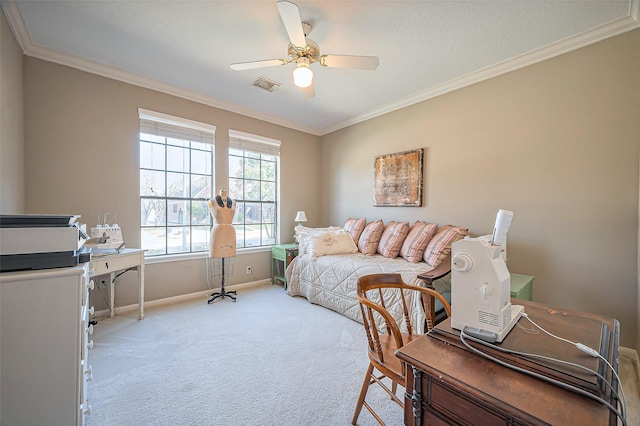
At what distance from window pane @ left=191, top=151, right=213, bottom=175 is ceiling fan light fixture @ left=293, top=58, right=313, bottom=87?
6.76ft

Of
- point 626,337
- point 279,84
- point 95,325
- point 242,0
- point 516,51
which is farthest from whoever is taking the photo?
point 279,84

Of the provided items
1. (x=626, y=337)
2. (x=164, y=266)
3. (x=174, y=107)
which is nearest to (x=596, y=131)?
(x=626, y=337)

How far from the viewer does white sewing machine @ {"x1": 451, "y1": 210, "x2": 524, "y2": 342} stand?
0.87 meters

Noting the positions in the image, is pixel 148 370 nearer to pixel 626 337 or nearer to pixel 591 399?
pixel 591 399

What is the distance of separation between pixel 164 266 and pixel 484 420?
3.54 metres

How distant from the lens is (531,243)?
8.38 feet

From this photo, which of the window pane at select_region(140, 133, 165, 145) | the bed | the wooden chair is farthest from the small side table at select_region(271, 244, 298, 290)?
the wooden chair

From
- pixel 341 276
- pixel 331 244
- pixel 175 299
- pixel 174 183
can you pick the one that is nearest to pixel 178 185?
pixel 174 183

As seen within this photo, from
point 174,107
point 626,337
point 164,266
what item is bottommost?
point 626,337

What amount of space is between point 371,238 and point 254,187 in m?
2.02

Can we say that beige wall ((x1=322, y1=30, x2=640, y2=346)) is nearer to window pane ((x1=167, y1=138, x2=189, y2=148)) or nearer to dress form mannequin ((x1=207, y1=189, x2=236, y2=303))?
dress form mannequin ((x1=207, y1=189, x2=236, y2=303))

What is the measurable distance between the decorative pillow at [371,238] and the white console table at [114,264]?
8.63 ft

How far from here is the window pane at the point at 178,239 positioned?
3.38 m

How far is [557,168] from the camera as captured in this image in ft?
7.91
